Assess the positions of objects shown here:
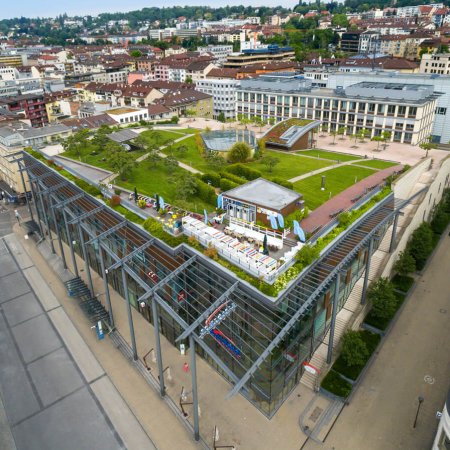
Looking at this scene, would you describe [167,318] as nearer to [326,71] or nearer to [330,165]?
[330,165]

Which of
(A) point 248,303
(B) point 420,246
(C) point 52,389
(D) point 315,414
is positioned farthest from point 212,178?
(D) point 315,414

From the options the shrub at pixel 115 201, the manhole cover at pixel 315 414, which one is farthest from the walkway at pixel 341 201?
the shrub at pixel 115 201

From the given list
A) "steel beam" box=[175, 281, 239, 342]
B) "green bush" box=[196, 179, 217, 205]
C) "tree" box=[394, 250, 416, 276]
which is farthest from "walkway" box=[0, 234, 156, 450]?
"tree" box=[394, 250, 416, 276]

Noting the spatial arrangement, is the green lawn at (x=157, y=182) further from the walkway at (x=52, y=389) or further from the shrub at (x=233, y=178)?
the walkway at (x=52, y=389)

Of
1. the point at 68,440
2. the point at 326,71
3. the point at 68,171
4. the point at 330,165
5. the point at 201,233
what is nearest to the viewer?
the point at 68,440

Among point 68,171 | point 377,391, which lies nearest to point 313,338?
point 377,391

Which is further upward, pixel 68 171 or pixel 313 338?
pixel 68 171
